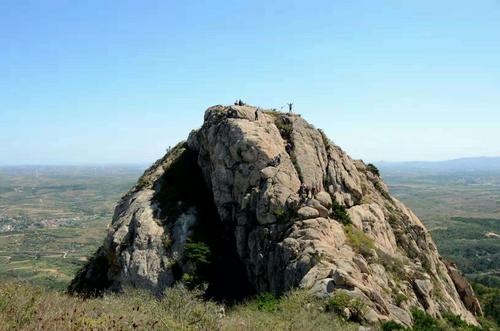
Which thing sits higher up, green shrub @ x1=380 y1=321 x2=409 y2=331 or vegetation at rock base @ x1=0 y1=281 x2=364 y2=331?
vegetation at rock base @ x1=0 y1=281 x2=364 y2=331

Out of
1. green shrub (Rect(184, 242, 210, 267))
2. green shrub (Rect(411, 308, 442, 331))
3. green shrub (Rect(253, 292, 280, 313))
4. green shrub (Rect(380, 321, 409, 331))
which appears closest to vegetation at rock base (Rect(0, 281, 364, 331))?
green shrub (Rect(253, 292, 280, 313))

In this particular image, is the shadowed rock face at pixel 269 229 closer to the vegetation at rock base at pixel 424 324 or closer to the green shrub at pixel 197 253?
the green shrub at pixel 197 253

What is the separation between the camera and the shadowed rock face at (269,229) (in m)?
32.7

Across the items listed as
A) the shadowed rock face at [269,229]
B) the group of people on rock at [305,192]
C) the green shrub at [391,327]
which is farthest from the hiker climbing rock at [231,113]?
the green shrub at [391,327]

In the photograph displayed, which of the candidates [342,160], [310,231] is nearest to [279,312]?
[310,231]

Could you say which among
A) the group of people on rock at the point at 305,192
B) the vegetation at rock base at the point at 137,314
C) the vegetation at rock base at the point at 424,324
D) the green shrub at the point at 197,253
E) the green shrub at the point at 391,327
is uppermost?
the group of people on rock at the point at 305,192

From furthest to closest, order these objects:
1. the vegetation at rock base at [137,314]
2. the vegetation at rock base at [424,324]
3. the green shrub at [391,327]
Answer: the vegetation at rock base at [424,324] → the green shrub at [391,327] → the vegetation at rock base at [137,314]

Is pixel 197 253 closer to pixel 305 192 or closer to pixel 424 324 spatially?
pixel 305 192

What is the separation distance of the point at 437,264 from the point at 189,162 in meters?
29.1

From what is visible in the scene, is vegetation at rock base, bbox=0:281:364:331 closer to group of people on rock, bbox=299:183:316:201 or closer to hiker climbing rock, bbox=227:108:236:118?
group of people on rock, bbox=299:183:316:201

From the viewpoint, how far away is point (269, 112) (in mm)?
49188

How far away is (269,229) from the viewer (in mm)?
36062

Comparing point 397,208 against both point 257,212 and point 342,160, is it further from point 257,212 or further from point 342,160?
point 257,212

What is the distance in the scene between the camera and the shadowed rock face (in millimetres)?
32688
